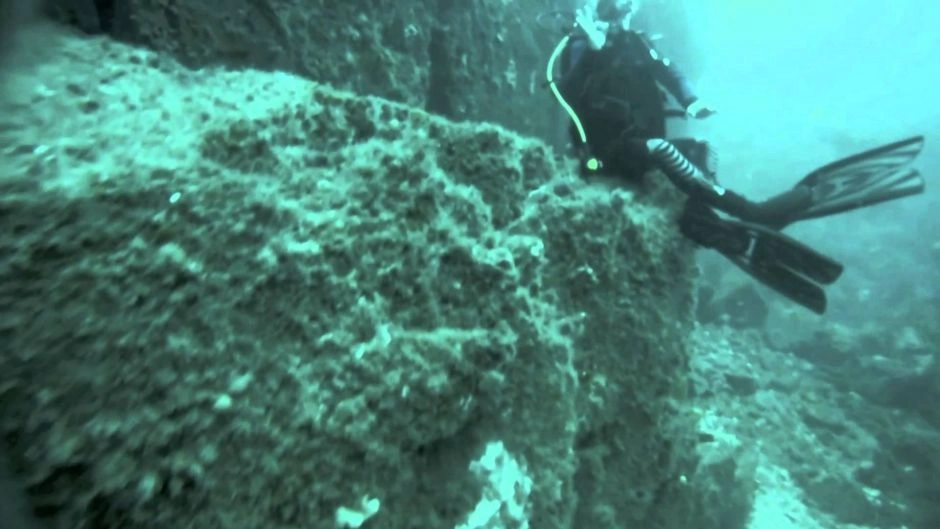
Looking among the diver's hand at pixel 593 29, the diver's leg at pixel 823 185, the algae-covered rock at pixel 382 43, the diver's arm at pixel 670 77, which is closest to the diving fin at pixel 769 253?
the diver's leg at pixel 823 185

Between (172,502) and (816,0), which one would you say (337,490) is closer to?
(172,502)

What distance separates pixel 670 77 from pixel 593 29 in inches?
34.5

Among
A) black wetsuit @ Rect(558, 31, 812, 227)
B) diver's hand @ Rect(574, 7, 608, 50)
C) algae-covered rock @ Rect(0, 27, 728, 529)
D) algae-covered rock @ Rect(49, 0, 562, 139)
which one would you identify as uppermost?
diver's hand @ Rect(574, 7, 608, 50)

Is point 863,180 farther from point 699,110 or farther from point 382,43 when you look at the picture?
point 382,43

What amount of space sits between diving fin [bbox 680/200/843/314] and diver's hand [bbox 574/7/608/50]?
1807 millimetres

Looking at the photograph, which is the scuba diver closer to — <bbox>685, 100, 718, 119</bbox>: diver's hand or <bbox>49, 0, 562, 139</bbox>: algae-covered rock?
<bbox>685, 100, 718, 119</bbox>: diver's hand

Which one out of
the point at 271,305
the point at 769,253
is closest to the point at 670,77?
the point at 769,253

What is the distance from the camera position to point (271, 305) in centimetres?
154

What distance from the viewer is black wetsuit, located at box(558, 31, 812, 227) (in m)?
4.22

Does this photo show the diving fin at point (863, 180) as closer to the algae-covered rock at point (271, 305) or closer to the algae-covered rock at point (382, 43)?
the algae-covered rock at point (271, 305)

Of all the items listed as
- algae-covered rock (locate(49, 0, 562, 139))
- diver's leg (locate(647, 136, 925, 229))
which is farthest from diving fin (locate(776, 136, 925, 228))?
algae-covered rock (locate(49, 0, 562, 139))

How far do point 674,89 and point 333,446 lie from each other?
4714mm

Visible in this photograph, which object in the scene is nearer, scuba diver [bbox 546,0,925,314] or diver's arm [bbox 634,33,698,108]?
scuba diver [bbox 546,0,925,314]

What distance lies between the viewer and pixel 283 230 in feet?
5.41
